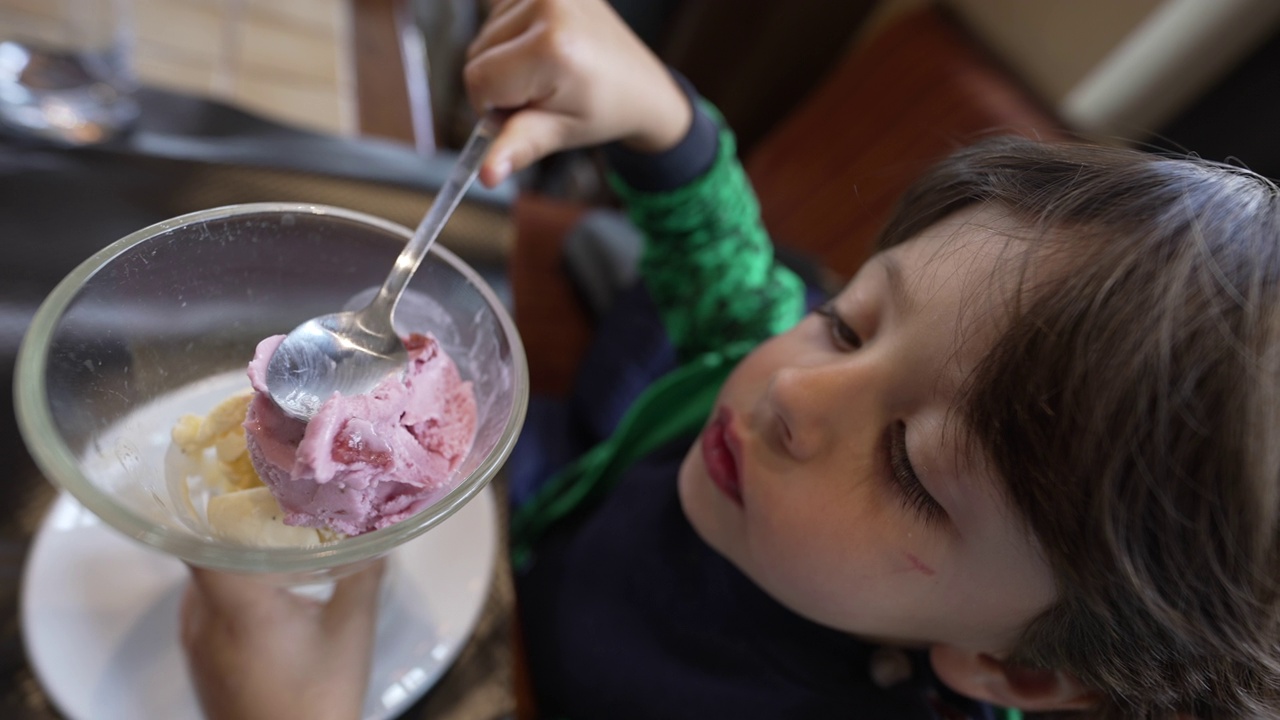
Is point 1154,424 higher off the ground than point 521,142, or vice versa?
point 1154,424

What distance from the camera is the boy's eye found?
53cm

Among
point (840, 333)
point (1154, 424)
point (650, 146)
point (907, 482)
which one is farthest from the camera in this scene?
point (650, 146)

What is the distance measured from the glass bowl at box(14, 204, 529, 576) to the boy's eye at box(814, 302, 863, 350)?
0.25 metres

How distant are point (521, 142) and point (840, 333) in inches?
11.4

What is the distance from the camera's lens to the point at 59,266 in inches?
24.0

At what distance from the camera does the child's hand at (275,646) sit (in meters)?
0.45

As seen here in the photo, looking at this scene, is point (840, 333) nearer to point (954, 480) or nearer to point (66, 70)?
point (954, 480)

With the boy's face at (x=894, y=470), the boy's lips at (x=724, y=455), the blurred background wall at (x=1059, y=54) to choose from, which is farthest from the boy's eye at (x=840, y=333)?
the blurred background wall at (x=1059, y=54)

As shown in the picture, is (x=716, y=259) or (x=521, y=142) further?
(x=716, y=259)

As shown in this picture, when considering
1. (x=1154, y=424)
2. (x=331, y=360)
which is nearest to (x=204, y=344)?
(x=331, y=360)

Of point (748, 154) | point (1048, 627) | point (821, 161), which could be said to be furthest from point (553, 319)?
point (748, 154)

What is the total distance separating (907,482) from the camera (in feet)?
1.44

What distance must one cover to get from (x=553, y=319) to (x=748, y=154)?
0.92 m

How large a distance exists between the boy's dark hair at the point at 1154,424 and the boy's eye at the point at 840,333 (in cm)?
14
